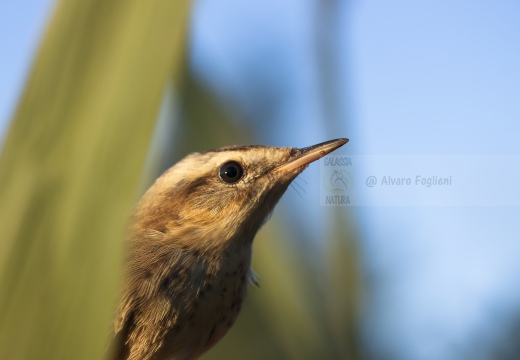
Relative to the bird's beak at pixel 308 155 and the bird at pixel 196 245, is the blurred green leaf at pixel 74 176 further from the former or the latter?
the bird's beak at pixel 308 155

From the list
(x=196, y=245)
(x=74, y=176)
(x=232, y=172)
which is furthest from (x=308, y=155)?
(x=74, y=176)

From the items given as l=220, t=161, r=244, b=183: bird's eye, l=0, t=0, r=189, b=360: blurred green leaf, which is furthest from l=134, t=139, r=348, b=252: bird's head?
l=0, t=0, r=189, b=360: blurred green leaf

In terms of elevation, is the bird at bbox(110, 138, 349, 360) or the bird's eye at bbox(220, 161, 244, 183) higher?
the bird's eye at bbox(220, 161, 244, 183)

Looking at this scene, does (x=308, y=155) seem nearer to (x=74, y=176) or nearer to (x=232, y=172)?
(x=232, y=172)

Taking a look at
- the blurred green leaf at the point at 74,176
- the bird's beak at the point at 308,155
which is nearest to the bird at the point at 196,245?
the bird's beak at the point at 308,155

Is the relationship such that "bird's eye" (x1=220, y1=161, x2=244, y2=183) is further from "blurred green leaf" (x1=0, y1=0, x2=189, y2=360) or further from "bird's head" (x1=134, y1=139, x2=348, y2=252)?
"blurred green leaf" (x1=0, y1=0, x2=189, y2=360)

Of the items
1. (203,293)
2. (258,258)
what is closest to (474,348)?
(258,258)

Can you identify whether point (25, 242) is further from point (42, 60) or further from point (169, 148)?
point (169, 148)
